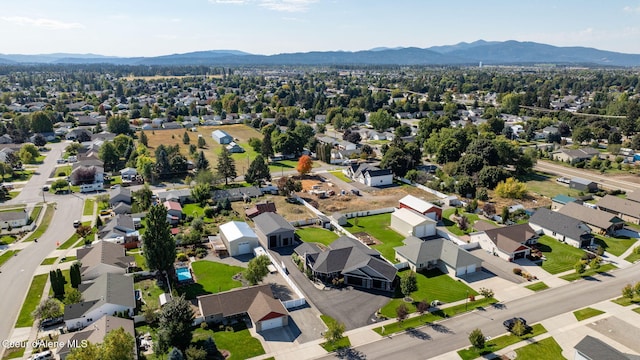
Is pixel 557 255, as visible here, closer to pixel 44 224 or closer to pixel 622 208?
pixel 622 208

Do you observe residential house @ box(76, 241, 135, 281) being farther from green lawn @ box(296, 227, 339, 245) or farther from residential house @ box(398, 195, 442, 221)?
residential house @ box(398, 195, 442, 221)

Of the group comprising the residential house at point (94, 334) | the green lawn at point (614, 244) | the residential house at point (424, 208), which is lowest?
the green lawn at point (614, 244)

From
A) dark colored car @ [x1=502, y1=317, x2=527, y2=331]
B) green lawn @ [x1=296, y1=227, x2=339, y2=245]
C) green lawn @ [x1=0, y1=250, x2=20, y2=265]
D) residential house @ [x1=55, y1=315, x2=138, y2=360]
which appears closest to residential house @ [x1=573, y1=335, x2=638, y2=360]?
dark colored car @ [x1=502, y1=317, x2=527, y2=331]

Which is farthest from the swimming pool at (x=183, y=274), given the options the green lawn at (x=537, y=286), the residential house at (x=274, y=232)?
A: the green lawn at (x=537, y=286)

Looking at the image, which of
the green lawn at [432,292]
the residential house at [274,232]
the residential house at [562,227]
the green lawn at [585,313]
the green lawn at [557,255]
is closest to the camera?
the green lawn at [585,313]

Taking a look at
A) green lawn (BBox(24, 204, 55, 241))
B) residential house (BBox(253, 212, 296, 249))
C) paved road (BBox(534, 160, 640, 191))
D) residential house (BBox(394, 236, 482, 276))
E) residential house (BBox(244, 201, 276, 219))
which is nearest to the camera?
residential house (BBox(394, 236, 482, 276))

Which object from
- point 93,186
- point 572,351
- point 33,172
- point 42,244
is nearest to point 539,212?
point 572,351

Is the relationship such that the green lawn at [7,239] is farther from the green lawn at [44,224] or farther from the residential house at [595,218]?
the residential house at [595,218]
